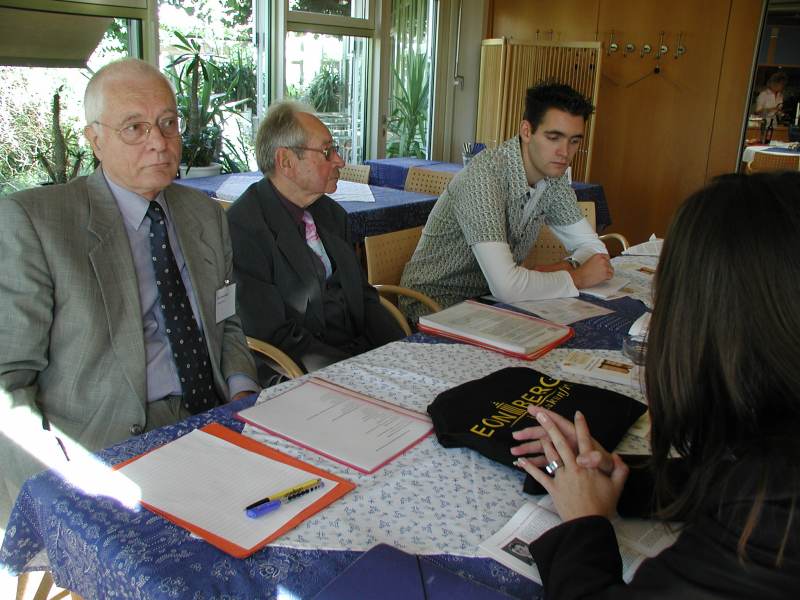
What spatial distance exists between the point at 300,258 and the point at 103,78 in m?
0.85

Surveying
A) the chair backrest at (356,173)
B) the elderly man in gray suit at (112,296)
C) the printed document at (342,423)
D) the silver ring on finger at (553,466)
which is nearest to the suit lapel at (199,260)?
the elderly man in gray suit at (112,296)

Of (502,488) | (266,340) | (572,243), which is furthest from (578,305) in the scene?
(502,488)

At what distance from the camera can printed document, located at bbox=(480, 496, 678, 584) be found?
3.18 ft

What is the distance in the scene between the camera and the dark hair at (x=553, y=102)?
8.64 ft

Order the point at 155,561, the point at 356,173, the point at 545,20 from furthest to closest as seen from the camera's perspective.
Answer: the point at 545,20 → the point at 356,173 → the point at 155,561

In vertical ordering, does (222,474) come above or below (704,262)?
below

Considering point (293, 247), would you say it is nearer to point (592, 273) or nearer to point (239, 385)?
point (239, 385)

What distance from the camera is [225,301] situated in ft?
6.35

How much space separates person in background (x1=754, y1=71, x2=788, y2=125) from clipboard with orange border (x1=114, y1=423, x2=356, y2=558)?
560 centimetres

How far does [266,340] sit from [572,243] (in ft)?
4.71

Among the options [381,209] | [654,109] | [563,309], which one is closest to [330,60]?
[381,209]

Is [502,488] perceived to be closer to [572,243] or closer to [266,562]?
[266,562]

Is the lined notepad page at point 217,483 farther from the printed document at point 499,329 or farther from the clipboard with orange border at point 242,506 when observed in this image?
the printed document at point 499,329

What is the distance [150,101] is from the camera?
1.71m
